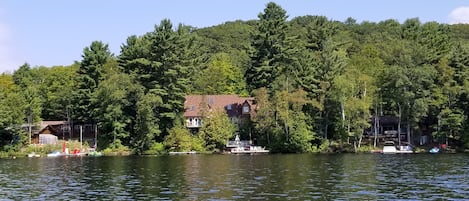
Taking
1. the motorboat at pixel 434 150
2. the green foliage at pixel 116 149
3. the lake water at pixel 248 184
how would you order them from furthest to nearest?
the green foliage at pixel 116 149
the motorboat at pixel 434 150
the lake water at pixel 248 184

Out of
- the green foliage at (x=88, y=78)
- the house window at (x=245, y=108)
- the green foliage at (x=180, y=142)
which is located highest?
the green foliage at (x=88, y=78)

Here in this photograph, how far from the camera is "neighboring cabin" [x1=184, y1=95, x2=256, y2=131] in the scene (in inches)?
4060

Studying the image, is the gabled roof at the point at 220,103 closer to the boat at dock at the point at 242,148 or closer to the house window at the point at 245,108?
the house window at the point at 245,108

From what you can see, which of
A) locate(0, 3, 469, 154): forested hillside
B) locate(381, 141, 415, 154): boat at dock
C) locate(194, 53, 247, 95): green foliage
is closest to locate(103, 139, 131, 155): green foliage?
locate(0, 3, 469, 154): forested hillside

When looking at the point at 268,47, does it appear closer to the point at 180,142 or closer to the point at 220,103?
the point at 220,103

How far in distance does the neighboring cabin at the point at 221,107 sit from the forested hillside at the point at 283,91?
17.6 ft

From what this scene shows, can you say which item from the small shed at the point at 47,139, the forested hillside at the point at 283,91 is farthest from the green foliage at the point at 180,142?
the small shed at the point at 47,139

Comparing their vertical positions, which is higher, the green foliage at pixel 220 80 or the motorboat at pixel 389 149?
the green foliage at pixel 220 80

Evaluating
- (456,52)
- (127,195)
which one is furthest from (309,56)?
(127,195)

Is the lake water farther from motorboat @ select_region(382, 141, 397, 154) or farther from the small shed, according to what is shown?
the small shed

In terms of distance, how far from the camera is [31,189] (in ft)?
125

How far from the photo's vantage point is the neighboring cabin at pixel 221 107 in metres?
103

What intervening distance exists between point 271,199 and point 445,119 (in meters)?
65.4

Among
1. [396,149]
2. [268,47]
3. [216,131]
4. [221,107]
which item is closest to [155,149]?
[216,131]
